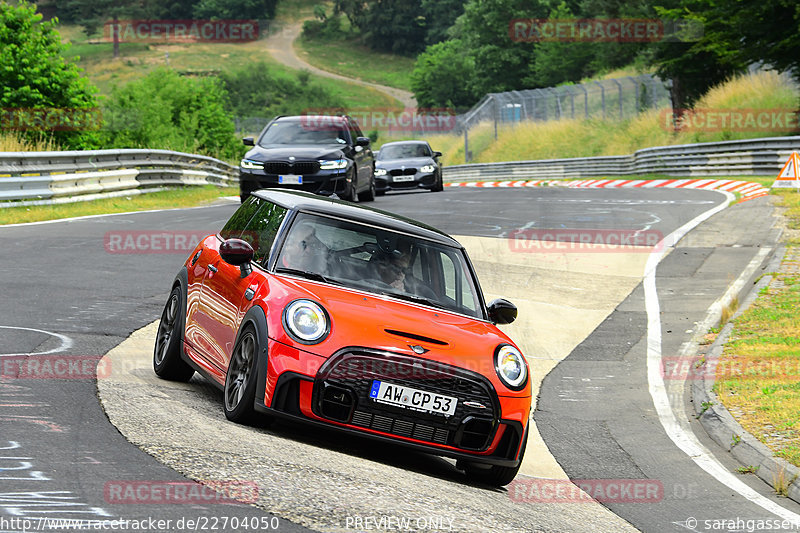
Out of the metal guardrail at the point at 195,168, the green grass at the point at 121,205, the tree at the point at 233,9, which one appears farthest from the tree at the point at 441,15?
the green grass at the point at 121,205

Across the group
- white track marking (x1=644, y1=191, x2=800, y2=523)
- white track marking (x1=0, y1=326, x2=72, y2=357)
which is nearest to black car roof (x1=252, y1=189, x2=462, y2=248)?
white track marking (x1=0, y1=326, x2=72, y2=357)

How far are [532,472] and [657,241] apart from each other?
1192 centimetres

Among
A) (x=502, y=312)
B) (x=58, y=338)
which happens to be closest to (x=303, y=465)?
(x=502, y=312)

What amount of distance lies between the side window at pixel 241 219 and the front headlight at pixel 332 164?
12047 mm

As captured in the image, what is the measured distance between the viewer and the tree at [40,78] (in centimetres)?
2969

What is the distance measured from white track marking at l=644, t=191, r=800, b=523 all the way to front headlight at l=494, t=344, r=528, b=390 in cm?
187

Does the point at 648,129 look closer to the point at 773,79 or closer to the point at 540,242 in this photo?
the point at 773,79

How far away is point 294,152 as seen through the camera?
20.8 meters

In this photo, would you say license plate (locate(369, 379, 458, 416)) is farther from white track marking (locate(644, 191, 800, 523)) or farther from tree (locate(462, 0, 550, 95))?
tree (locate(462, 0, 550, 95))

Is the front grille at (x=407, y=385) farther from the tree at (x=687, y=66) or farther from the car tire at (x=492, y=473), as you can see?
the tree at (x=687, y=66)

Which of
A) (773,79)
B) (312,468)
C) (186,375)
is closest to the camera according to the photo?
(312,468)

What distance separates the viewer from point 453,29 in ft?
455

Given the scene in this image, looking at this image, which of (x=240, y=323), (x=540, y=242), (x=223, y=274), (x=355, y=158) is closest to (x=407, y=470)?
(x=240, y=323)

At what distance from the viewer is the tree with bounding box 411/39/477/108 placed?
11531cm
